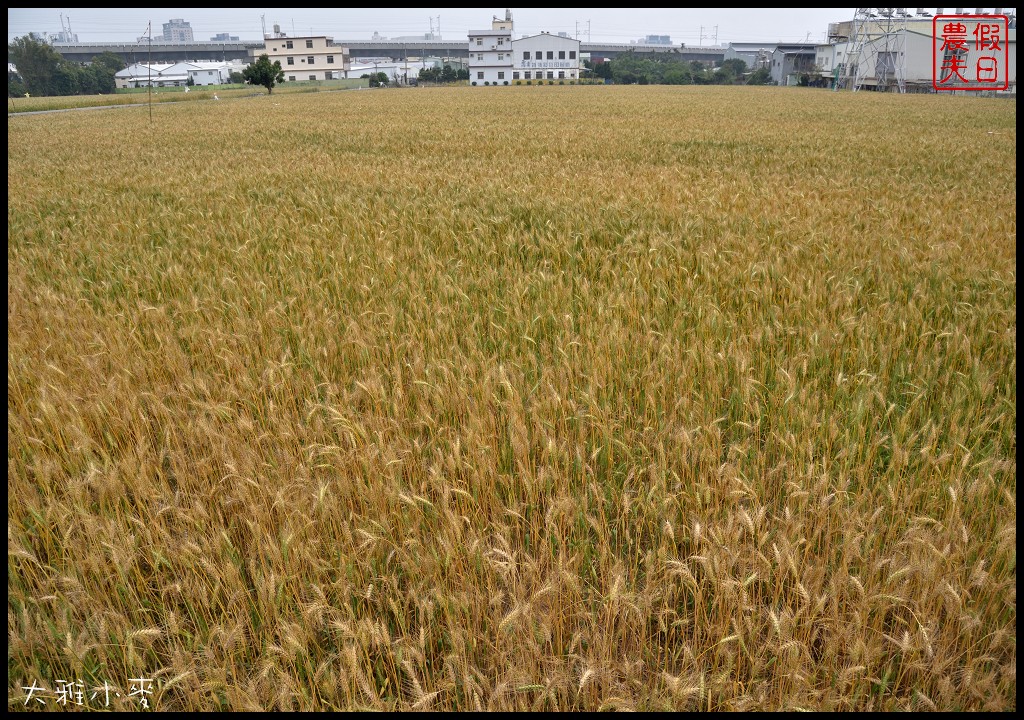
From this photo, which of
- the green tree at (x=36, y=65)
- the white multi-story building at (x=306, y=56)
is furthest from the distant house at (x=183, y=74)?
the green tree at (x=36, y=65)

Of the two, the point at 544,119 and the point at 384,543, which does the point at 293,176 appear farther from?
the point at 544,119

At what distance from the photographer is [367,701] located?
1.77 m

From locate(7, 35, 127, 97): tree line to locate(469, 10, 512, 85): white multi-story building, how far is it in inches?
2329

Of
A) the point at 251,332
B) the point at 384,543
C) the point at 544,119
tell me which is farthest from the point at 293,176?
the point at 544,119

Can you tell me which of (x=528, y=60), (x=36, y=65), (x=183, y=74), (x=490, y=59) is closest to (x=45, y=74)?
(x=36, y=65)

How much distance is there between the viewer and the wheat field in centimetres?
188

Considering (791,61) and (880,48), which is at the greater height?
(791,61)

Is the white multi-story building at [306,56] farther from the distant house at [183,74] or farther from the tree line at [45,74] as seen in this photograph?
the tree line at [45,74]

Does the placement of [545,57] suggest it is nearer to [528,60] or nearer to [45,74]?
[528,60]

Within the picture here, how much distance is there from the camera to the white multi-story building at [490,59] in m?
112

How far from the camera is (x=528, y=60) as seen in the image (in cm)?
10988

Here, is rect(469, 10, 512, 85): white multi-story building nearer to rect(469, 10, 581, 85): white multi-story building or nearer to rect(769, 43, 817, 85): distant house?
rect(469, 10, 581, 85): white multi-story building

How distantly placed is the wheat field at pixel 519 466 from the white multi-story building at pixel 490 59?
115571 mm

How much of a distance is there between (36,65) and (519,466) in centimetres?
10853
